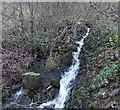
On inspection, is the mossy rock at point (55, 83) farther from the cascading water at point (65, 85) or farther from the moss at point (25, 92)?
the moss at point (25, 92)

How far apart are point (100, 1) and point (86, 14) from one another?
1560mm

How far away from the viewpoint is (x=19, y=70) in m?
7.70

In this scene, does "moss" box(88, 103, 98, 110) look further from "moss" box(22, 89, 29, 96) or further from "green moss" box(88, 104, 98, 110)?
"moss" box(22, 89, 29, 96)

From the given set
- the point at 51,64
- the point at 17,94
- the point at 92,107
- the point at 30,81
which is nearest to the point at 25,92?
the point at 17,94

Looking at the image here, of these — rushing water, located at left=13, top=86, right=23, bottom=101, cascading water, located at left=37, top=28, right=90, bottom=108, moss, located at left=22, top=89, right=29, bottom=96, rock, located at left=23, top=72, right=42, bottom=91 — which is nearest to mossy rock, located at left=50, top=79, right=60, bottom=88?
cascading water, located at left=37, top=28, right=90, bottom=108

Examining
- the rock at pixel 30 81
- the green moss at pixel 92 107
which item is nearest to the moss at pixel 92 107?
the green moss at pixel 92 107

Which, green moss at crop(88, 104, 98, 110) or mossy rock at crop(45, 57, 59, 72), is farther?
mossy rock at crop(45, 57, 59, 72)

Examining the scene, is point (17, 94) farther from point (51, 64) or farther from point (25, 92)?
point (51, 64)

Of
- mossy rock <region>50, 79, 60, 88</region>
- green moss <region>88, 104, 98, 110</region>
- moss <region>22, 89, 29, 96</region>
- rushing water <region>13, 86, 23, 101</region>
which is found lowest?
rushing water <region>13, 86, 23, 101</region>

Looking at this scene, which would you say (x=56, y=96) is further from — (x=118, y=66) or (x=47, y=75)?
Result: (x=118, y=66)

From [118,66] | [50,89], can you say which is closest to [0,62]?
[50,89]

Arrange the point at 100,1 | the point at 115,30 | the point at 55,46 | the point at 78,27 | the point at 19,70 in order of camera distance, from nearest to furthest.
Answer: the point at 19,70, the point at 115,30, the point at 100,1, the point at 55,46, the point at 78,27

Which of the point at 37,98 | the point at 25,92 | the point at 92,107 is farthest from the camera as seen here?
the point at 25,92

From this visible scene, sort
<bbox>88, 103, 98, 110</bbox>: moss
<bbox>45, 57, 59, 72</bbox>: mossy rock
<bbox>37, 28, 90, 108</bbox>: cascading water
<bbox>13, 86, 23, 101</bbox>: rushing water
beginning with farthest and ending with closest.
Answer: <bbox>45, 57, 59, 72</bbox>: mossy rock
<bbox>13, 86, 23, 101</bbox>: rushing water
<bbox>37, 28, 90, 108</bbox>: cascading water
<bbox>88, 103, 98, 110</bbox>: moss
